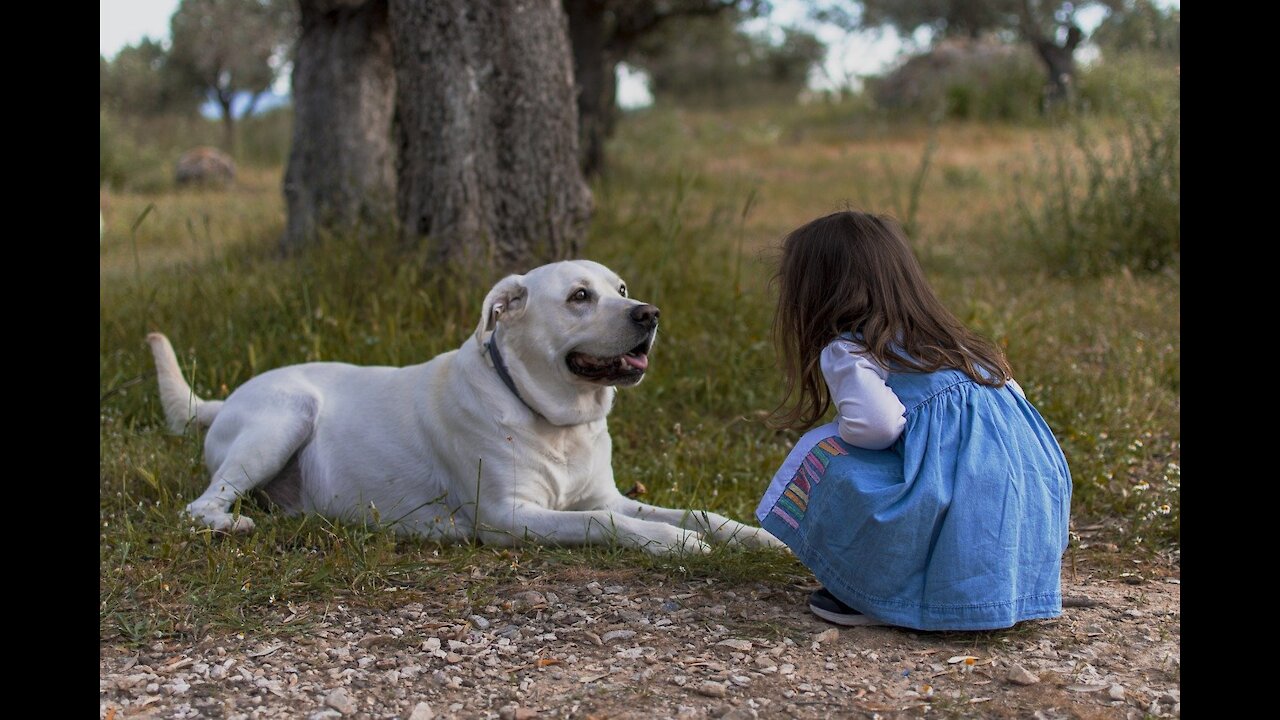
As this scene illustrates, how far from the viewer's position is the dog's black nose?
3822mm

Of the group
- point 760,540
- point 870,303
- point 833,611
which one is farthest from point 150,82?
point 833,611

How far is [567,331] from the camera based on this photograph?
390 centimetres

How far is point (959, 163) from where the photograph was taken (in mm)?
12273

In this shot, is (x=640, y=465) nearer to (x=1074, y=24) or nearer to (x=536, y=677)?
(x=536, y=677)

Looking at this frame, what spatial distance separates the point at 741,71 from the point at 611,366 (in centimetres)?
2426

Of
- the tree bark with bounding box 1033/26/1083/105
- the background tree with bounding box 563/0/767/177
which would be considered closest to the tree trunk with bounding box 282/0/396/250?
the background tree with bounding box 563/0/767/177

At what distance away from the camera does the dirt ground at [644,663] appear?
2795mm

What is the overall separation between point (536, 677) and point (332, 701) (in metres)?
0.50

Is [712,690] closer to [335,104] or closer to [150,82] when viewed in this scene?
[335,104]

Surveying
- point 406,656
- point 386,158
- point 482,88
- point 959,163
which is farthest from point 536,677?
point 959,163

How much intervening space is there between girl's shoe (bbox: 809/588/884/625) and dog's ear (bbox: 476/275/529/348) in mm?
1402

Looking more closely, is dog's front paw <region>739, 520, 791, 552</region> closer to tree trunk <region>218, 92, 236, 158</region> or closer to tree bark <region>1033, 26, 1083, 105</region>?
tree bark <region>1033, 26, 1083, 105</region>

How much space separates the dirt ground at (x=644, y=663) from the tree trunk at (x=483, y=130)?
300 centimetres

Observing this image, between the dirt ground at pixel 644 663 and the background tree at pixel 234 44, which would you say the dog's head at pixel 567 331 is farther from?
the background tree at pixel 234 44
